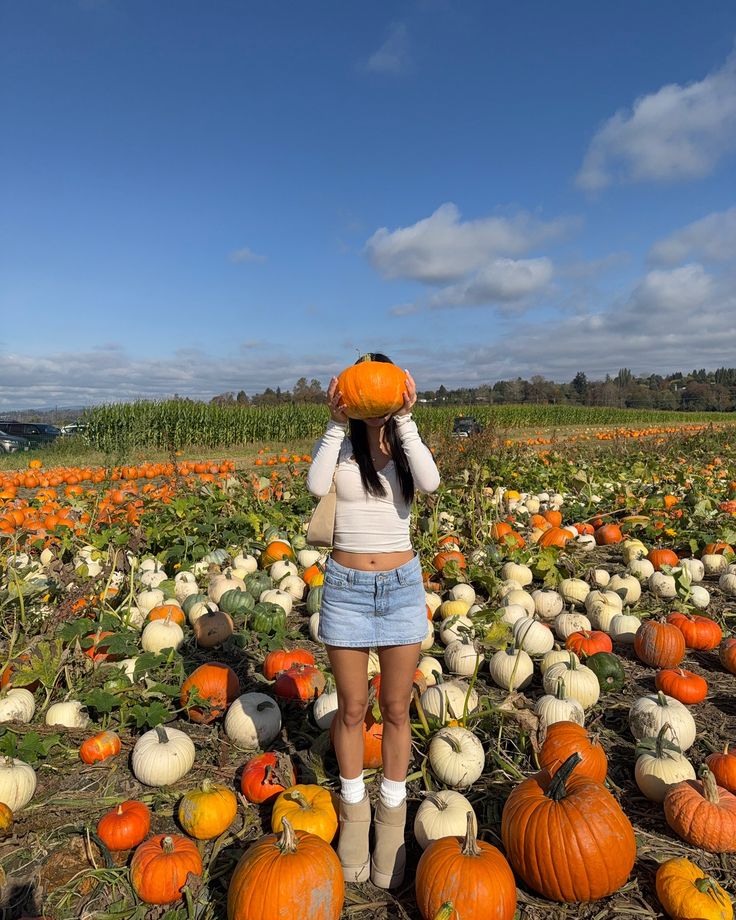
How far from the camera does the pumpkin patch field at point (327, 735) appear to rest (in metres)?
2.41

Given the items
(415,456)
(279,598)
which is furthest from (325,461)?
(279,598)

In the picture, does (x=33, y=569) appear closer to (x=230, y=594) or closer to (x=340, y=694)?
(x=230, y=594)

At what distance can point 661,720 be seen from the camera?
3396mm

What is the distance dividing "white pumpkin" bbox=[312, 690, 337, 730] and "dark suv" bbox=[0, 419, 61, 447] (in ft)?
77.4

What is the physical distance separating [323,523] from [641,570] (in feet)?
15.5

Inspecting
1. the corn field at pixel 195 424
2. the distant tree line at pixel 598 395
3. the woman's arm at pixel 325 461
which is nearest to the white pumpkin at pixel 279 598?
the woman's arm at pixel 325 461

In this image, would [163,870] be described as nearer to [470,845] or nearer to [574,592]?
[470,845]

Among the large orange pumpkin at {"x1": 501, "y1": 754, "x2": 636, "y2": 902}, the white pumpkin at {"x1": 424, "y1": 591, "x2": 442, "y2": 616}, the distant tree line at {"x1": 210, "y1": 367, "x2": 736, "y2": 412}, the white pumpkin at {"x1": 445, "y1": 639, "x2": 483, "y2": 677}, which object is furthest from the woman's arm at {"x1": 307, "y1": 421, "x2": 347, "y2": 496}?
the distant tree line at {"x1": 210, "y1": 367, "x2": 736, "y2": 412}

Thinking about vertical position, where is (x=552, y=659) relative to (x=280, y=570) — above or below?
below

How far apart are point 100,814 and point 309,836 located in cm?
126

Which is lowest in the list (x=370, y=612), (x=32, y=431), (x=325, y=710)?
(x=325, y=710)

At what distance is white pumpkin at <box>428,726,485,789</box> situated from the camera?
310 cm

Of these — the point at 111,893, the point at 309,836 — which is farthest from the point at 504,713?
the point at 111,893

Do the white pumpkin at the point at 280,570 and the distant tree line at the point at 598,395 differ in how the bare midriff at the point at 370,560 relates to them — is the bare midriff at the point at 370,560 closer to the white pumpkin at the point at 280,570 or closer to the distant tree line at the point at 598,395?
the white pumpkin at the point at 280,570
